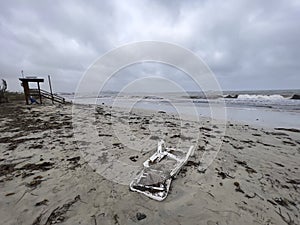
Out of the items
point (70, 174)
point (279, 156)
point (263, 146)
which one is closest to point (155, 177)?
point (70, 174)

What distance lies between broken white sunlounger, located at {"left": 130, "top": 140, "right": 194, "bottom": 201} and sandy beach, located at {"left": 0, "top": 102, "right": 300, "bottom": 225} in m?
0.12

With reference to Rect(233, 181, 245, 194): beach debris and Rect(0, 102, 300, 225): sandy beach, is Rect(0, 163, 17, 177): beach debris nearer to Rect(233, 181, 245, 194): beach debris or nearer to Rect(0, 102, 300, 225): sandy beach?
Rect(0, 102, 300, 225): sandy beach

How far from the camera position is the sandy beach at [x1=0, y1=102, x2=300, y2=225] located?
7.61 ft

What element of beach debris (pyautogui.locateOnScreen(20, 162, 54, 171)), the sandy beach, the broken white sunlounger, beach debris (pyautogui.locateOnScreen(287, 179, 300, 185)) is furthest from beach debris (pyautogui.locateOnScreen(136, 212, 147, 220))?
beach debris (pyautogui.locateOnScreen(287, 179, 300, 185))

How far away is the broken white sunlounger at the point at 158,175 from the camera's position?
2.79m

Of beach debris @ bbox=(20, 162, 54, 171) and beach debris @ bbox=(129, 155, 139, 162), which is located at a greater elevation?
beach debris @ bbox=(20, 162, 54, 171)

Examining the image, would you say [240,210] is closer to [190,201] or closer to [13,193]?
[190,201]

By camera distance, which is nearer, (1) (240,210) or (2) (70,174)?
(1) (240,210)

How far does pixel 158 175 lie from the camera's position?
10.9 feet

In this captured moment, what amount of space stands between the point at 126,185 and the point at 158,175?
0.66 m

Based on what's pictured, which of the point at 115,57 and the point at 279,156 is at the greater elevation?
the point at 115,57

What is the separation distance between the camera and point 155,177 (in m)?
3.24

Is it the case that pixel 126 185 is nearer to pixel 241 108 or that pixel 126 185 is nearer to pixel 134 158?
pixel 134 158

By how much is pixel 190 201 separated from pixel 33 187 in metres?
2.66
